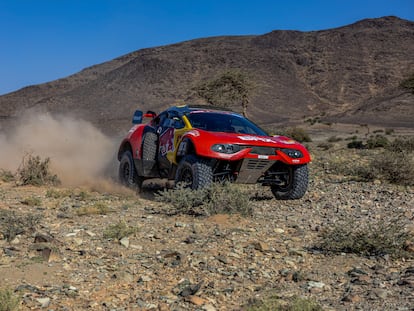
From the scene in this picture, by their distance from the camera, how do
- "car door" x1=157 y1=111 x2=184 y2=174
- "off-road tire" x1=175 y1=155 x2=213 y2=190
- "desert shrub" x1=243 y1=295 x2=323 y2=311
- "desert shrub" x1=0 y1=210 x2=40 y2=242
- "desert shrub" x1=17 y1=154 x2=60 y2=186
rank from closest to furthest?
"desert shrub" x1=243 y1=295 x2=323 y2=311 → "desert shrub" x1=0 y1=210 x2=40 y2=242 → "off-road tire" x1=175 y1=155 x2=213 y2=190 → "car door" x1=157 y1=111 x2=184 y2=174 → "desert shrub" x1=17 y1=154 x2=60 y2=186

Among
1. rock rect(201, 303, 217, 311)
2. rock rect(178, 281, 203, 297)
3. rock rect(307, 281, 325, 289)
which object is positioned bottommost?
rock rect(307, 281, 325, 289)

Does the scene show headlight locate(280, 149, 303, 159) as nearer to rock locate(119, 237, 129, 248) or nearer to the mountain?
rock locate(119, 237, 129, 248)

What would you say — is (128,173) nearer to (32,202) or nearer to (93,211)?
(32,202)

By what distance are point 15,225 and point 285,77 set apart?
316 ft

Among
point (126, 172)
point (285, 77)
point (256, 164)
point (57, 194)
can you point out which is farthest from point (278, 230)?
point (285, 77)

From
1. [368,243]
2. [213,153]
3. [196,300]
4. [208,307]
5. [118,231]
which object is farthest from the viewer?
[213,153]

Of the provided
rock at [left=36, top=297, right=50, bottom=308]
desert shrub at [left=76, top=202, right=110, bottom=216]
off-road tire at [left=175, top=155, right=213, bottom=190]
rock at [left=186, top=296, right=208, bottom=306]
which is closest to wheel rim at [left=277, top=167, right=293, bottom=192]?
off-road tire at [left=175, top=155, right=213, bottom=190]

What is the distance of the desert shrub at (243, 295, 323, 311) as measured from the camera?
13.9ft

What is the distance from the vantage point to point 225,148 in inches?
371

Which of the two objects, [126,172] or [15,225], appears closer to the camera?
[15,225]

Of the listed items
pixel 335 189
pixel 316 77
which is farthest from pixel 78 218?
pixel 316 77

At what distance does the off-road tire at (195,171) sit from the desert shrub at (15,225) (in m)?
2.56

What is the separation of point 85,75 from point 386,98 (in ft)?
279

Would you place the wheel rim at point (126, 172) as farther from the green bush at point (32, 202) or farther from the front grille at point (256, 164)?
the front grille at point (256, 164)
